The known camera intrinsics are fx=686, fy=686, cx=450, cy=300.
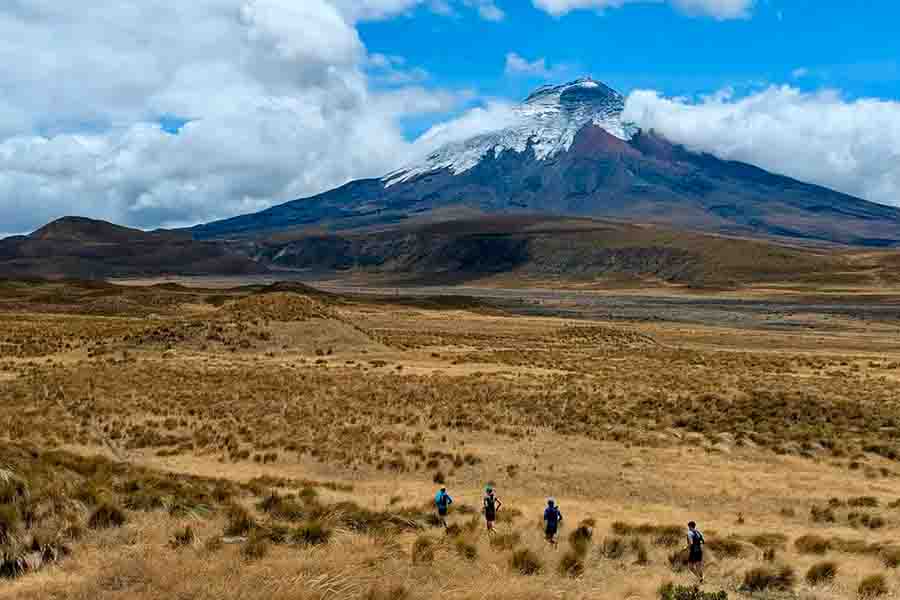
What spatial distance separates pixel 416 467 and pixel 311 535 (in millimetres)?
9676

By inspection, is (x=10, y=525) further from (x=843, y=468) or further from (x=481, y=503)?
(x=843, y=468)

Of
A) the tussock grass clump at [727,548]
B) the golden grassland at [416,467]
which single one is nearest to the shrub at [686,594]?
the golden grassland at [416,467]

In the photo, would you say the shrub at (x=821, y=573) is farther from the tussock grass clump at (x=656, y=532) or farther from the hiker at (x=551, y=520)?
the hiker at (x=551, y=520)

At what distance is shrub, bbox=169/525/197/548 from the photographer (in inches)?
419

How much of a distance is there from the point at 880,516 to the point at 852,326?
85.6 meters

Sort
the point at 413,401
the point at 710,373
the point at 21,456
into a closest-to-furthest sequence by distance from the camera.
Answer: the point at 21,456
the point at 413,401
the point at 710,373

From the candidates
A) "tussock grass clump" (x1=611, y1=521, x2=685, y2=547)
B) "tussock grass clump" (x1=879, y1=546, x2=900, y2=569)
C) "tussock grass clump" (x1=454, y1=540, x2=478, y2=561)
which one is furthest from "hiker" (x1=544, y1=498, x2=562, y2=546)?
"tussock grass clump" (x1=879, y1=546, x2=900, y2=569)

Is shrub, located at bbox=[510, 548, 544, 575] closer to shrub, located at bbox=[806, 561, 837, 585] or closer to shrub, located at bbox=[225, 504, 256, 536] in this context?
A: shrub, located at bbox=[225, 504, 256, 536]

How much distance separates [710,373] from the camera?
40906mm

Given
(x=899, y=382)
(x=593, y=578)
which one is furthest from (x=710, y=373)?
(x=593, y=578)

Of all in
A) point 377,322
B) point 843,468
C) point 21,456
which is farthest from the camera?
point 377,322

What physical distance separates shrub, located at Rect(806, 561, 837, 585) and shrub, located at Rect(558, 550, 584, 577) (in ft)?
12.5

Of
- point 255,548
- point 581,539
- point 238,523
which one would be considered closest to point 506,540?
point 581,539

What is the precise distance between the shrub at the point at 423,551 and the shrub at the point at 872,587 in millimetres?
6920
